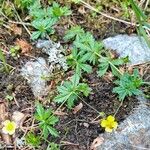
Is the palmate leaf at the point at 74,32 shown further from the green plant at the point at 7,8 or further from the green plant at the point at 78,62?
the green plant at the point at 7,8

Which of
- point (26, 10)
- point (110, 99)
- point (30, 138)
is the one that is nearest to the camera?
point (30, 138)

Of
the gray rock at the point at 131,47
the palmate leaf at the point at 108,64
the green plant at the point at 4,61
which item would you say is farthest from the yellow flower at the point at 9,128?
the gray rock at the point at 131,47

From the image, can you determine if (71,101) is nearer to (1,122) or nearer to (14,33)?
(1,122)

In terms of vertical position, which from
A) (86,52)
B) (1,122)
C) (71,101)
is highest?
(86,52)

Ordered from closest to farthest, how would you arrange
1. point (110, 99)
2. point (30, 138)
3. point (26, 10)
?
point (30, 138), point (110, 99), point (26, 10)

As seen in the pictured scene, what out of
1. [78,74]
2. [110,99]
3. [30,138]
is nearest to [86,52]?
[78,74]

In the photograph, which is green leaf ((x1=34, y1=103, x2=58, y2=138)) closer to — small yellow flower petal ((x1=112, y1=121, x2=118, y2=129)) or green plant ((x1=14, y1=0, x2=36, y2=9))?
small yellow flower petal ((x1=112, y1=121, x2=118, y2=129))
